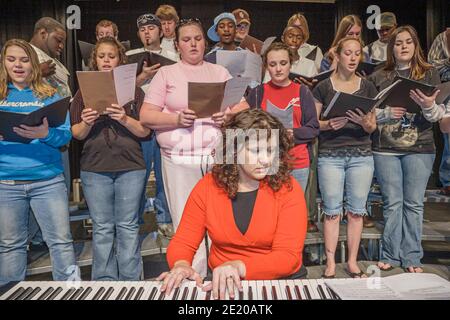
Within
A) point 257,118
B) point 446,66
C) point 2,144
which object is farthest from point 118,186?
point 446,66

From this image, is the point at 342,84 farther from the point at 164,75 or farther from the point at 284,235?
the point at 284,235

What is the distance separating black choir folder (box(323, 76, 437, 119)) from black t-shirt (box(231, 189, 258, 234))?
0.85m

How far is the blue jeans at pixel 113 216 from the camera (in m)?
2.13

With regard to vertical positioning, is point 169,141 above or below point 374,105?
below

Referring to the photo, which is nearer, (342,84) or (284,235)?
(284,235)

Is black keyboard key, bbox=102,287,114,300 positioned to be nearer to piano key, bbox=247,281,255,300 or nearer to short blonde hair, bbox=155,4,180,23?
piano key, bbox=247,281,255,300

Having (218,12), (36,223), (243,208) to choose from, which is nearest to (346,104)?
(218,12)

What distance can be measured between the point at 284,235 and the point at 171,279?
0.36 metres

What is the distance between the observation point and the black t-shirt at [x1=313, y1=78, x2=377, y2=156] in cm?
A: 231

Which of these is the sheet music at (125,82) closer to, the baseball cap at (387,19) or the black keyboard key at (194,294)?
the black keyboard key at (194,294)

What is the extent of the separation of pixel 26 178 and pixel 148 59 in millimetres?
783

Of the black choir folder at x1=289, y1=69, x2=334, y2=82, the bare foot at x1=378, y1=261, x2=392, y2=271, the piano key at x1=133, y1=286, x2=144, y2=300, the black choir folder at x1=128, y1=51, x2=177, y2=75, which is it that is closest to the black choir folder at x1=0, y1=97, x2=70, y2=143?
the black choir folder at x1=128, y1=51, x2=177, y2=75

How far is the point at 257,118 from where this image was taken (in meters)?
1.42
